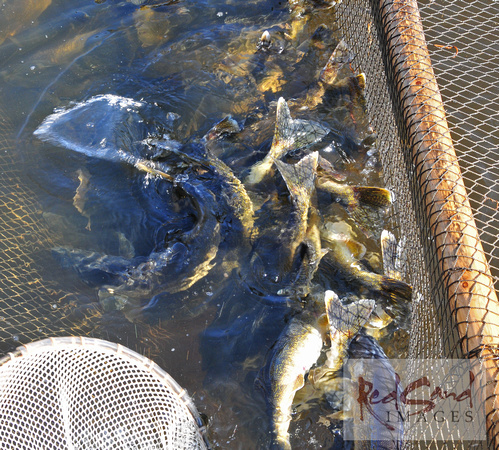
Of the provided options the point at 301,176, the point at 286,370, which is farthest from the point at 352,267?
the point at 286,370

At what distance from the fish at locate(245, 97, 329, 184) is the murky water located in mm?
176

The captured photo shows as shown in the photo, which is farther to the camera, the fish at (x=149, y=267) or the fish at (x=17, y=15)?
the fish at (x=17, y=15)

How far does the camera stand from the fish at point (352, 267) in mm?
3363

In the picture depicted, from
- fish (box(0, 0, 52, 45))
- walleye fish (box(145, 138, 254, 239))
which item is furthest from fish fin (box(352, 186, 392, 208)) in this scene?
fish (box(0, 0, 52, 45))

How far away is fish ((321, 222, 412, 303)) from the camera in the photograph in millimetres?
3363

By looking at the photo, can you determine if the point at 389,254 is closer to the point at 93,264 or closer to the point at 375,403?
the point at 375,403

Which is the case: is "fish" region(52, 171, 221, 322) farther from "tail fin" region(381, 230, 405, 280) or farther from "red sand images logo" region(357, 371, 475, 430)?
"red sand images logo" region(357, 371, 475, 430)

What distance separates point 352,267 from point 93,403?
2.33 metres

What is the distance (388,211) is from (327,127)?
4.56 feet

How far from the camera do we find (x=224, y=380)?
11.2 feet

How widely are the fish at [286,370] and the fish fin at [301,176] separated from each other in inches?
46.2

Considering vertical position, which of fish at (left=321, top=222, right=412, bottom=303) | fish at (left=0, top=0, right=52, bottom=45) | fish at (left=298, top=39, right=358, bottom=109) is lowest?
fish at (left=321, top=222, right=412, bottom=303)

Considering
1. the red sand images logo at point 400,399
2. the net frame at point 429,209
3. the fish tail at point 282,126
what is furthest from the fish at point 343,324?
the fish tail at point 282,126

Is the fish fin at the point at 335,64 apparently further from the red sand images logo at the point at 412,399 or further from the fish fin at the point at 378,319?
the red sand images logo at the point at 412,399
